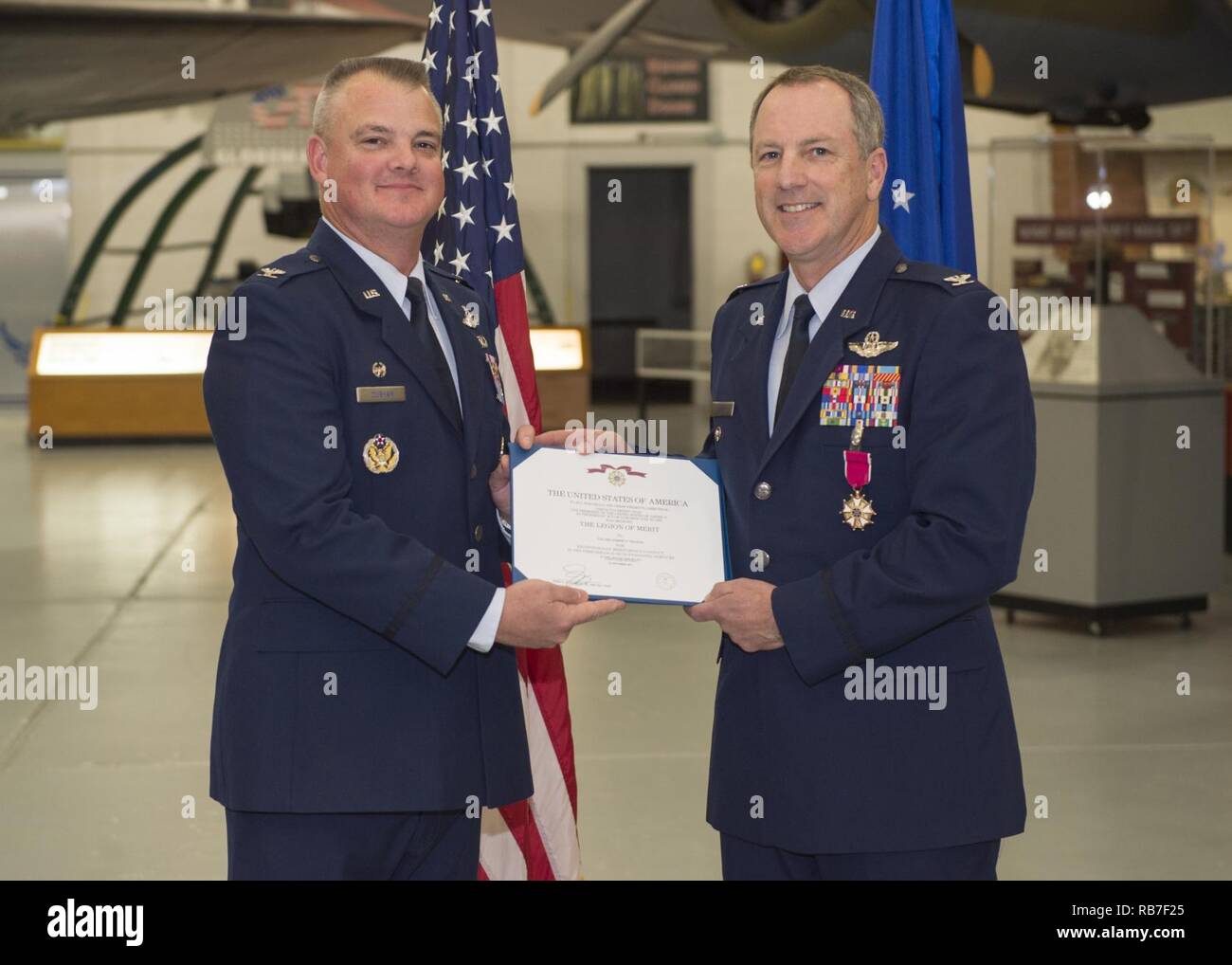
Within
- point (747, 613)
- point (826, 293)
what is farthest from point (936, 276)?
point (747, 613)

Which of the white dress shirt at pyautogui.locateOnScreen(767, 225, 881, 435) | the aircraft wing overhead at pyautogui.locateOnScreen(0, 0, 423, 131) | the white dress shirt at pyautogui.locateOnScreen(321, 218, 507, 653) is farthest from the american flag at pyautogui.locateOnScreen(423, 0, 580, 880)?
the aircraft wing overhead at pyautogui.locateOnScreen(0, 0, 423, 131)

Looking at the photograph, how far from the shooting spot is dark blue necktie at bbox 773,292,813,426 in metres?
1.92

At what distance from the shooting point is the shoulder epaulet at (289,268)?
1903mm

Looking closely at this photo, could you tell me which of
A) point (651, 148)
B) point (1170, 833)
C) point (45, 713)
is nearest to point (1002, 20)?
point (1170, 833)

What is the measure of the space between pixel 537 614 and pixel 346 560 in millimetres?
268

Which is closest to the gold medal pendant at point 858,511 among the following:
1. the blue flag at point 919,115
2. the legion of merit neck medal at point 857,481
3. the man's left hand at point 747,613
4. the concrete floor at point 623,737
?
the legion of merit neck medal at point 857,481

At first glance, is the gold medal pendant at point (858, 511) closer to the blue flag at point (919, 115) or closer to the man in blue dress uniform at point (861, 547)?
→ the man in blue dress uniform at point (861, 547)

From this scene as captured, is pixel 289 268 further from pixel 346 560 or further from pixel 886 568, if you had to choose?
pixel 886 568

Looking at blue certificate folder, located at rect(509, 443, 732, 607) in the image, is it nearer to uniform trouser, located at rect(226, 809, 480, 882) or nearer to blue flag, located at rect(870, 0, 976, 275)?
uniform trouser, located at rect(226, 809, 480, 882)

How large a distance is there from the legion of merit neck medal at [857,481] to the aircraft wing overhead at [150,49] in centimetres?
855

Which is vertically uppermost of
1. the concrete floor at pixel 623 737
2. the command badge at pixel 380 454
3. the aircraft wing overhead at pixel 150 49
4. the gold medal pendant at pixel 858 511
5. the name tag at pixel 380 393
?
the aircraft wing overhead at pixel 150 49

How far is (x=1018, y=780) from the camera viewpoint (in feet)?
6.25

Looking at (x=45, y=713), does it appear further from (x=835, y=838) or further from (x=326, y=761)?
(x=835, y=838)
